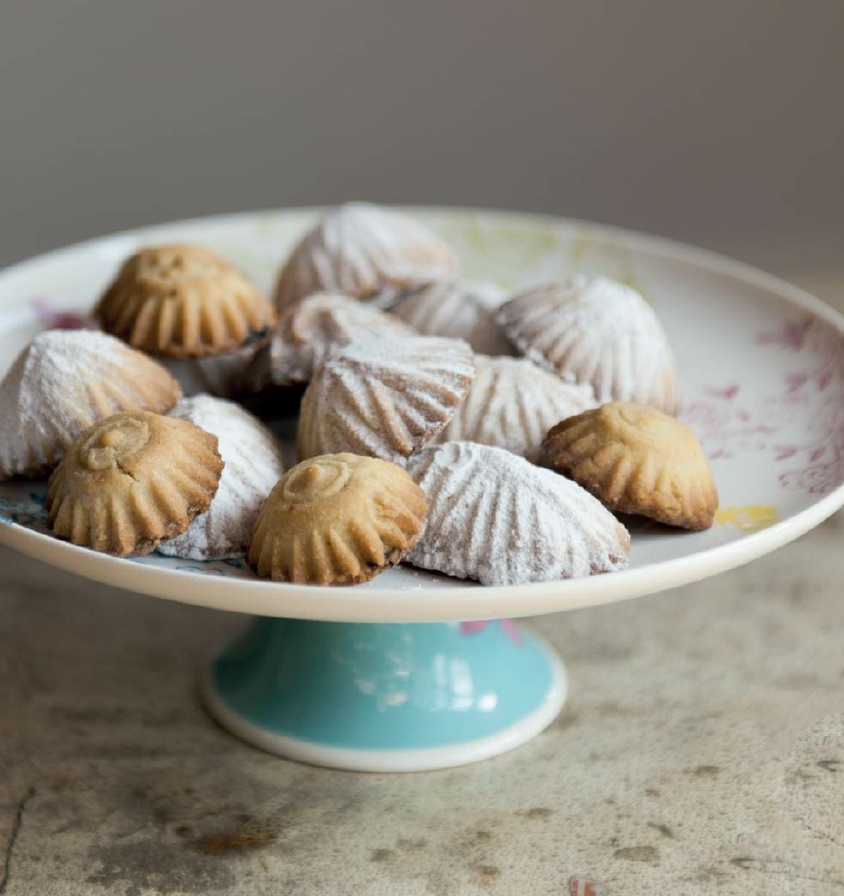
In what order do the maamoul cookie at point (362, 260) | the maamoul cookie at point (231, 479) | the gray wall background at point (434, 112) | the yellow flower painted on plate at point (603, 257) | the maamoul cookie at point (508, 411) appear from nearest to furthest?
1. the maamoul cookie at point (231, 479)
2. the maamoul cookie at point (508, 411)
3. the maamoul cookie at point (362, 260)
4. the yellow flower painted on plate at point (603, 257)
5. the gray wall background at point (434, 112)

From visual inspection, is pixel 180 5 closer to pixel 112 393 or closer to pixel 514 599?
pixel 112 393

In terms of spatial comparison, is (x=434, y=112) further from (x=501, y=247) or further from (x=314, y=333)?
(x=314, y=333)

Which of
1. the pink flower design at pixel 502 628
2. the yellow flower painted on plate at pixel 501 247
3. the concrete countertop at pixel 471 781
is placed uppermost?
the yellow flower painted on plate at pixel 501 247

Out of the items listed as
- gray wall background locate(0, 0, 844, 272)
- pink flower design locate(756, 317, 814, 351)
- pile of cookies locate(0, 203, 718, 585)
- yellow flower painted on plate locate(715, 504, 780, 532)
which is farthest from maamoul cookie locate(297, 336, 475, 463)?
gray wall background locate(0, 0, 844, 272)

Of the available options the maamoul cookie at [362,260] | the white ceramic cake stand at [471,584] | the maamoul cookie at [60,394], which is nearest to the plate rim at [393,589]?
the white ceramic cake stand at [471,584]

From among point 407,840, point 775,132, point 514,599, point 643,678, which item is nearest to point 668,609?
point 643,678

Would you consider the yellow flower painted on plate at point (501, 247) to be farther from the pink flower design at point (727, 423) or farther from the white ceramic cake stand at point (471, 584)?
the pink flower design at point (727, 423)

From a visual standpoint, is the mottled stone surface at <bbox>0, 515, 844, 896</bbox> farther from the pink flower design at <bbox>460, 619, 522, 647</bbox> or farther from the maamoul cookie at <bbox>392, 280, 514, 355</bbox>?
the maamoul cookie at <bbox>392, 280, 514, 355</bbox>
